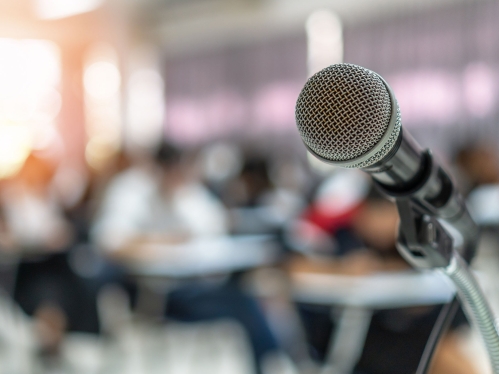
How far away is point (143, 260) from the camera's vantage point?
2621 millimetres

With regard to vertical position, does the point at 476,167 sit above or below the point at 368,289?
below

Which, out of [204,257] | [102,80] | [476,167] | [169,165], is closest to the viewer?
[204,257]

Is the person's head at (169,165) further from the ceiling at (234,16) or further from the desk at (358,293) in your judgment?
the ceiling at (234,16)

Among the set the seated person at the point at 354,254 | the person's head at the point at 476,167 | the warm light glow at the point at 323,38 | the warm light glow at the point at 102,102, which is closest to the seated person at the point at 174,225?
the seated person at the point at 354,254

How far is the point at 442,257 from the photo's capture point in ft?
1.75

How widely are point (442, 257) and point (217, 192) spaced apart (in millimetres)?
4453

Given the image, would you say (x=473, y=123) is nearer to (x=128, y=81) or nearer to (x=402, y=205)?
(x=128, y=81)

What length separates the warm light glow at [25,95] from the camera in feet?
26.3

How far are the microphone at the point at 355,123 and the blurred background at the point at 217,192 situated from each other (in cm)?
12

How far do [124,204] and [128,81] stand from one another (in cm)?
496

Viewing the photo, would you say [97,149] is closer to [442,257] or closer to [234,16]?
[234,16]

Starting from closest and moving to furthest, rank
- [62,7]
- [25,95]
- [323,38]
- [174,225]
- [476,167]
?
[174,225] < [476,167] < [323,38] < [62,7] < [25,95]

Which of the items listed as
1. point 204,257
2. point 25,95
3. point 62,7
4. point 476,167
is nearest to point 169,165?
point 204,257

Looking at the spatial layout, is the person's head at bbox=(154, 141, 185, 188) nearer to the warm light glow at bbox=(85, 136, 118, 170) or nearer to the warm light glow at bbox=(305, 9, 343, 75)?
the warm light glow at bbox=(305, 9, 343, 75)
